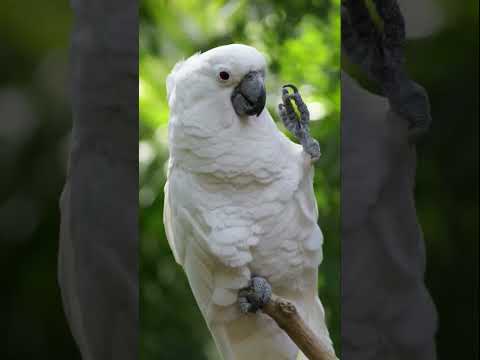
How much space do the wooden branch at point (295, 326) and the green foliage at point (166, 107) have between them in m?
0.34

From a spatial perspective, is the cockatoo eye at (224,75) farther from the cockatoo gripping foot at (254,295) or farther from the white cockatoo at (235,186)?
the cockatoo gripping foot at (254,295)

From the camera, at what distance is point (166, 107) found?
2.27 metres

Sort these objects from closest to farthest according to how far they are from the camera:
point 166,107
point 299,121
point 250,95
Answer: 1. point 250,95
2. point 299,121
3. point 166,107

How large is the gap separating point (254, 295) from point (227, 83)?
63cm

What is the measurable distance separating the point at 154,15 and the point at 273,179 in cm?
72

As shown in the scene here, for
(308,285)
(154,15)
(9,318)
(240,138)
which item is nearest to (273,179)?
(240,138)

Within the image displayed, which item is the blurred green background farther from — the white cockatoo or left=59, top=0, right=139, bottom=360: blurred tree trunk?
the white cockatoo

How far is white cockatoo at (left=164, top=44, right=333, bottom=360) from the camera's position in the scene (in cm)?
196

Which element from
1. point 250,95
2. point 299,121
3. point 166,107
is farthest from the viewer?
point 166,107

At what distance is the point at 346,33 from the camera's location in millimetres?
2312

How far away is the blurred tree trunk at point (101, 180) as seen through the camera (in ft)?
6.95

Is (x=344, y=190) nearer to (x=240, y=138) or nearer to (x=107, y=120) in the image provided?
(x=240, y=138)

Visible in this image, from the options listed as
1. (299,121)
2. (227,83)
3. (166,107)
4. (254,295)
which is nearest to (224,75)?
(227,83)

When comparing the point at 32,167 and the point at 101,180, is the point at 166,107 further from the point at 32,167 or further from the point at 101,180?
the point at 32,167
